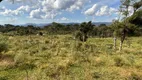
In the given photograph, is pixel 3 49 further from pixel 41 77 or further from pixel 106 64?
pixel 106 64

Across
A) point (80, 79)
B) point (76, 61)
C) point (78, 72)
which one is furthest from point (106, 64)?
point (80, 79)

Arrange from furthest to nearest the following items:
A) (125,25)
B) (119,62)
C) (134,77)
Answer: (125,25), (119,62), (134,77)

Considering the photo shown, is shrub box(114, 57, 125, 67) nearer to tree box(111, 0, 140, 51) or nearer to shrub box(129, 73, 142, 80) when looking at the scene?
shrub box(129, 73, 142, 80)

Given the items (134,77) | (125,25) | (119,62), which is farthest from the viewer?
(125,25)

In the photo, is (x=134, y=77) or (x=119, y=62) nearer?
(x=134, y=77)

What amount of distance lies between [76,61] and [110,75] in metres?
3.85

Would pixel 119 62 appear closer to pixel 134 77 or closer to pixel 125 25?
pixel 134 77

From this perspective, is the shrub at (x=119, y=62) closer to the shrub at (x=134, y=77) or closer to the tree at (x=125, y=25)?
the shrub at (x=134, y=77)

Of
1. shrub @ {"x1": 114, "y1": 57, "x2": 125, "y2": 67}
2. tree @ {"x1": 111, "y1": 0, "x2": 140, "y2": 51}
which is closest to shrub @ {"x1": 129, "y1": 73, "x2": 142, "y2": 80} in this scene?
shrub @ {"x1": 114, "y1": 57, "x2": 125, "y2": 67}

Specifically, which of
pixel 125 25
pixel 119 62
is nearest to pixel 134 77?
pixel 119 62

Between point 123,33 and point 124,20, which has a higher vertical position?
point 124,20

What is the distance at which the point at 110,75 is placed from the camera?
34.1ft

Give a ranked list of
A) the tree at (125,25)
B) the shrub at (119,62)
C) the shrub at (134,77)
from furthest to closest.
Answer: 1. the tree at (125,25)
2. the shrub at (119,62)
3. the shrub at (134,77)

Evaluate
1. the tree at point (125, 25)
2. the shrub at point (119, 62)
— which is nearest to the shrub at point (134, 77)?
the shrub at point (119, 62)
